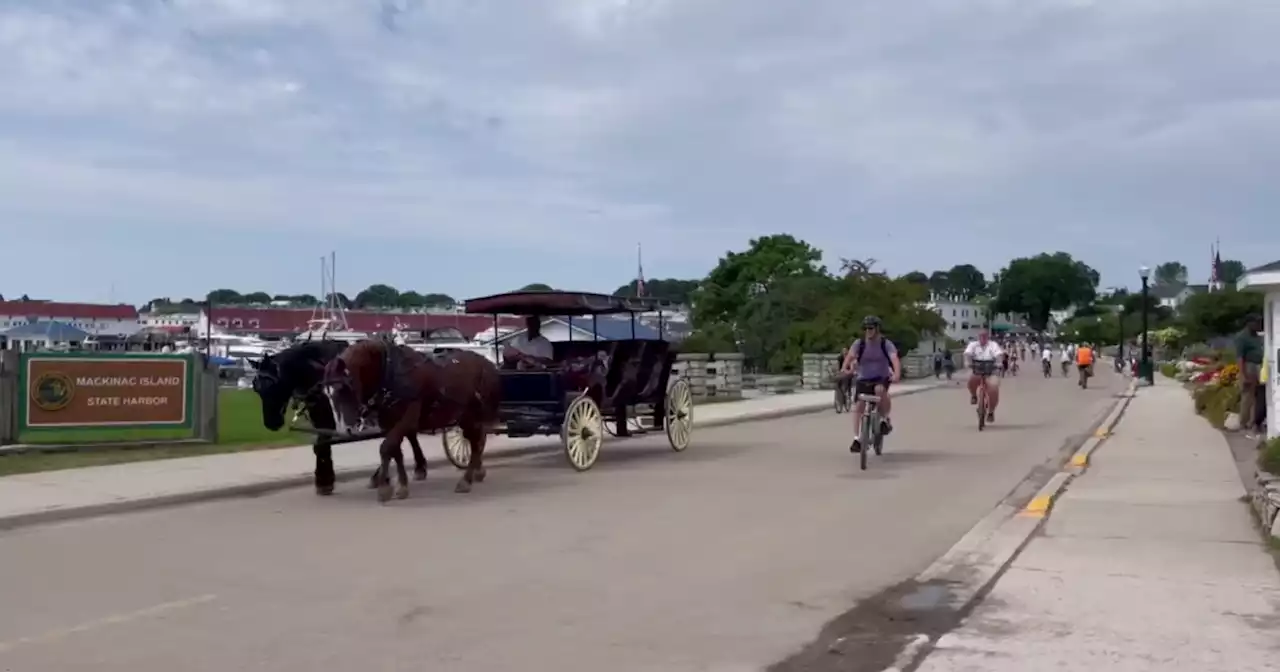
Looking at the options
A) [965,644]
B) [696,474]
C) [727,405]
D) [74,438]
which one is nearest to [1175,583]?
[965,644]

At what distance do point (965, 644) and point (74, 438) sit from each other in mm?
13273

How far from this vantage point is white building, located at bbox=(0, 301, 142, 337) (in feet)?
341

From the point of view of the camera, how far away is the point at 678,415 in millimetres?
18891

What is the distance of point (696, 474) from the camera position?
15805 millimetres

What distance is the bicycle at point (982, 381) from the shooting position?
22.7 meters

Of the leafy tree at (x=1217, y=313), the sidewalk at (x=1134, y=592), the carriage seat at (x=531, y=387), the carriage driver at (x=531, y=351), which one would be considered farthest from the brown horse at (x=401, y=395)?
the leafy tree at (x=1217, y=313)

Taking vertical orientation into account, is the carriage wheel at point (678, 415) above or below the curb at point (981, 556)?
above

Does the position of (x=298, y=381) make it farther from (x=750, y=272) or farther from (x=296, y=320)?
(x=296, y=320)

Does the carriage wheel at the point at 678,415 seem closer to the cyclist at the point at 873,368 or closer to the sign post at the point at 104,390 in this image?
the cyclist at the point at 873,368

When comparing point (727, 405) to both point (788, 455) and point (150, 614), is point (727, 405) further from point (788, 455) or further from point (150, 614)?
point (150, 614)

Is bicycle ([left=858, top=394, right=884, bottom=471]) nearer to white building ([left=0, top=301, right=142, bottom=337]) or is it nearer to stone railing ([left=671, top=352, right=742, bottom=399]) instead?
stone railing ([left=671, top=352, right=742, bottom=399])

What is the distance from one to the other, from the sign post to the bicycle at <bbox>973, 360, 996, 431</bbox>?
41.9 feet

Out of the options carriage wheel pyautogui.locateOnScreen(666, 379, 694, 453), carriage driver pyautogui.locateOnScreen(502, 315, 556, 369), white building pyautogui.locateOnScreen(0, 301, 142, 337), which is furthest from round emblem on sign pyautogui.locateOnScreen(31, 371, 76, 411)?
white building pyautogui.locateOnScreen(0, 301, 142, 337)

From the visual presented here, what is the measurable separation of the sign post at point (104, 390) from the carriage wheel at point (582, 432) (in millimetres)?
5462
